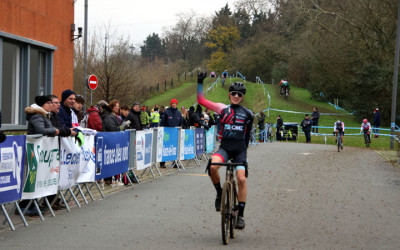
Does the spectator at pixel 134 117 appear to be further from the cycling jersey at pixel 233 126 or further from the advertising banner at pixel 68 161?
the cycling jersey at pixel 233 126

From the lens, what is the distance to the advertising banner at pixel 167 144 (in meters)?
16.7

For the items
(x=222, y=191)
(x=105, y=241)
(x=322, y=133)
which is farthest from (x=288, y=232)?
(x=322, y=133)

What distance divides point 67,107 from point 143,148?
164 inches

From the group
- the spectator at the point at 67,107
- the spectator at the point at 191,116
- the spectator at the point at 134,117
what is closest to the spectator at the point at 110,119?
the spectator at the point at 134,117

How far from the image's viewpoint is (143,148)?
14953 mm

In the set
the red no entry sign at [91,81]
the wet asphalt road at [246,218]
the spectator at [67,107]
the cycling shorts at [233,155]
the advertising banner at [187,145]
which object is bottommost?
the wet asphalt road at [246,218]

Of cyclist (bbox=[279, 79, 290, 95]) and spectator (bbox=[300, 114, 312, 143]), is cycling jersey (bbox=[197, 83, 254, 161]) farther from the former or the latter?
cyclist (bbox=[279, 79, 290, 95])

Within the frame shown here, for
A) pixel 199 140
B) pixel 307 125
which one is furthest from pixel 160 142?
pixel 307 125

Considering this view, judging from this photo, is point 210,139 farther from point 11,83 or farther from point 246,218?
→ point 246,218

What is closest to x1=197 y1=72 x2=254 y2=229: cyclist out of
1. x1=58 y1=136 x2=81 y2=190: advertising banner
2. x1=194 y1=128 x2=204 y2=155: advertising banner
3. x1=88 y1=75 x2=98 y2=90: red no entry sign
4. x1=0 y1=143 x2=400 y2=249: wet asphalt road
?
x1=0 y1=143 x2=400 y2=249: wet asphalt road

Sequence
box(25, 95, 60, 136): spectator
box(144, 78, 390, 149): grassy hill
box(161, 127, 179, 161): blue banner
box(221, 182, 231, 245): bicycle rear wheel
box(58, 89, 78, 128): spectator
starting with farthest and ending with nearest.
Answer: box(144, 78, 390, 149): grassy hill, box(161, 127, 179, 161): blue banner, box(58, 89, 78, 128): spectator, box(25, 95, 60, 136): spectator, box(221, 182, 231, 245): bicycle rear wheel

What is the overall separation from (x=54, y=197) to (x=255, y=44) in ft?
239

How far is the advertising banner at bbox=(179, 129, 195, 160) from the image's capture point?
1892 centimetres

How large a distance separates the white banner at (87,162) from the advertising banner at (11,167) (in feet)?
7.31
